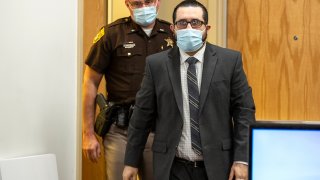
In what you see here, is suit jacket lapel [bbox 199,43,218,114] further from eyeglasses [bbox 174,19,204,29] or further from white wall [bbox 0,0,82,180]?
white wall [bbox 0,0,82,180]

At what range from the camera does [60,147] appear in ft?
8.47

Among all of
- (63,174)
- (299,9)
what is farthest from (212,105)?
(299,9)

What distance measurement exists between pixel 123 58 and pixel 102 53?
0.12m

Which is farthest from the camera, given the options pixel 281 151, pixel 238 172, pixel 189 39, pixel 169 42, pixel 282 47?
pixel 282 47

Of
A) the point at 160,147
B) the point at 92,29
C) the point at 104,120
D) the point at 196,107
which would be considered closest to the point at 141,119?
the point at 160,147

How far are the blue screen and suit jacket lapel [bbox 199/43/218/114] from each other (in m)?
0.95

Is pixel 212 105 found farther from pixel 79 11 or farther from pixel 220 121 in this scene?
pixel 79 11

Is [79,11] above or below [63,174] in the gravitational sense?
above

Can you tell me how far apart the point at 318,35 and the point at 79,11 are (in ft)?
5.29

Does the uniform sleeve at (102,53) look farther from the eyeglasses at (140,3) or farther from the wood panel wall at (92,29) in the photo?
the wood panel wall at (92,29)

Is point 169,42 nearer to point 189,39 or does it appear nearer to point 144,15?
point 144,15

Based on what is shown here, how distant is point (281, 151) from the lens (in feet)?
3.23

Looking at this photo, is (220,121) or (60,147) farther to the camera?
(60,147)

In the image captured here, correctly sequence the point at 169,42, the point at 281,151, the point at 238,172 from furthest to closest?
the point at 169,42 → the point at 238,172 → the point at 281,151
